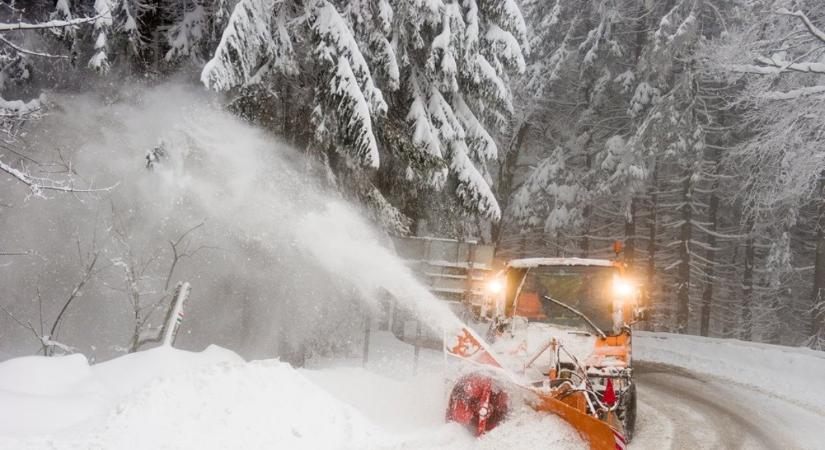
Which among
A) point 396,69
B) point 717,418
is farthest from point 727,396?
point 396,69

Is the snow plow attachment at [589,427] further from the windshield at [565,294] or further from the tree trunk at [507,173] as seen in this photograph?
the tree trunk at [507,173]

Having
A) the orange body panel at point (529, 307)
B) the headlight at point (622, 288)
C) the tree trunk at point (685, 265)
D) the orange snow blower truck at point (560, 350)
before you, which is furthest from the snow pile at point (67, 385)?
the tree trunk at point (685, 265)

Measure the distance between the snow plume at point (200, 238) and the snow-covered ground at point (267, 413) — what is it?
1.72m

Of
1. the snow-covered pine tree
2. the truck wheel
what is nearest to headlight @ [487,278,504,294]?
the truck wheel

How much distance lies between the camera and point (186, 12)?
351 inches

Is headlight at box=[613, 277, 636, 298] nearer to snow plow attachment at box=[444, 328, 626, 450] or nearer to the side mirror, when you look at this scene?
the side mirror

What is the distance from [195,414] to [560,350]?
381cm

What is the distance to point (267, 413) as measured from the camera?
522cm

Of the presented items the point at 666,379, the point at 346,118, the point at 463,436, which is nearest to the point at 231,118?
the point at 346,118

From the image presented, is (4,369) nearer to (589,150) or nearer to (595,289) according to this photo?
(595,289)

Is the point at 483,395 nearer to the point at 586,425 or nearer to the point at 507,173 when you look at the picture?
the point at 586,425

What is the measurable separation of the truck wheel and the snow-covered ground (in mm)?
197

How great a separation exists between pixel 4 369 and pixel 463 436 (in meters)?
4.40

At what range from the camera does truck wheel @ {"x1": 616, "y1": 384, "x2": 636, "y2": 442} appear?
6.57 m
